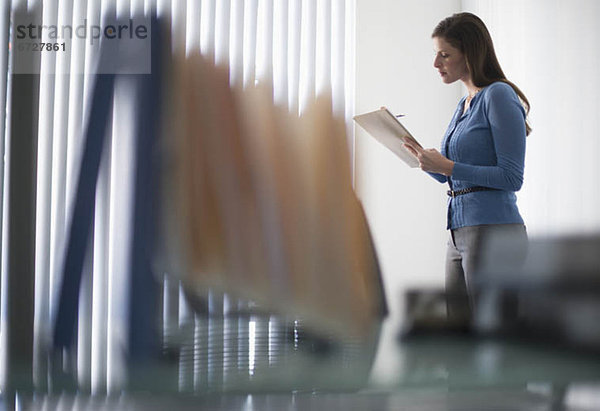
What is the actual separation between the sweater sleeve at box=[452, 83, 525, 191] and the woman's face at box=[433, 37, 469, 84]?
0.46 feet

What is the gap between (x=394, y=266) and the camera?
2.11 metres

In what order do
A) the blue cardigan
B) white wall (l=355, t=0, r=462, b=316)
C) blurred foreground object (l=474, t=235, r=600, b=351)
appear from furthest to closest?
white wall (l=355, t=0, r=462, b=316) < blurred foreground object (l=474, t=235, r=600, b=351) < the blue cardigan

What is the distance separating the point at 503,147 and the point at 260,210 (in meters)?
0.74

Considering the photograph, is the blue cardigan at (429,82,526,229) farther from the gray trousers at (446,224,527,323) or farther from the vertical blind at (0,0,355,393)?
the vertical blind at (0,0,355,393)

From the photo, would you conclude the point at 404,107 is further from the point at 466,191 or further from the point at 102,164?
the point at 102,164

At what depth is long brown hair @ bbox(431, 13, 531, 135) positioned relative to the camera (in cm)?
177

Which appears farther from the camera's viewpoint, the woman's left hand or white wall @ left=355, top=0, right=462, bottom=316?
white wall @ left=355, top=0, right=462, bottom=316

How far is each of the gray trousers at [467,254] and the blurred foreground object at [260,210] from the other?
25cm

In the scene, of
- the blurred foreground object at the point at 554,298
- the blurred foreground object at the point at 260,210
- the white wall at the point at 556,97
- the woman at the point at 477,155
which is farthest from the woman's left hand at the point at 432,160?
the white wall at the point at 556,97

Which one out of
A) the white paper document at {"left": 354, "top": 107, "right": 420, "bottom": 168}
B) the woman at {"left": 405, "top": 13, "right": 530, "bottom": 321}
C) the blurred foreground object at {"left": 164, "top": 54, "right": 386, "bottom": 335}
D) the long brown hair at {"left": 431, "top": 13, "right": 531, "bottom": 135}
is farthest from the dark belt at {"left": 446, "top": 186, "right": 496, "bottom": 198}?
the blurred foreground object at {"left": 164, "top": 54, "right": 386, "bottom": 335}

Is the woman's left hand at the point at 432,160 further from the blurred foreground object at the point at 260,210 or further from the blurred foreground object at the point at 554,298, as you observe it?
the blurred foreground object at the point at 554,298

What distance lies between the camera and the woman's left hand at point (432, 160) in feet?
5.57

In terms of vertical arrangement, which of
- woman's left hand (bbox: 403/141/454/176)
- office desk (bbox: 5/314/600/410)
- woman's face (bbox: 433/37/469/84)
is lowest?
office desk (bbox: 5/314/600/410)

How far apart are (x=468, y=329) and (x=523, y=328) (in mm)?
183
